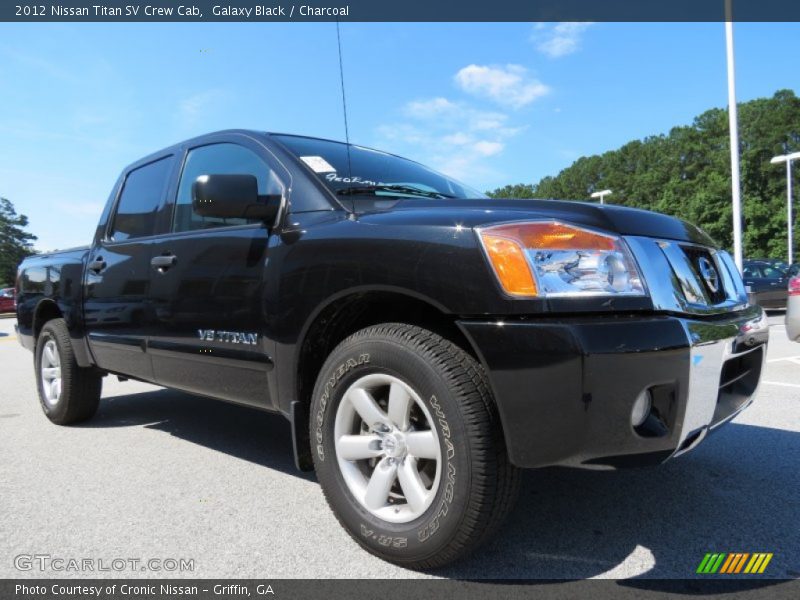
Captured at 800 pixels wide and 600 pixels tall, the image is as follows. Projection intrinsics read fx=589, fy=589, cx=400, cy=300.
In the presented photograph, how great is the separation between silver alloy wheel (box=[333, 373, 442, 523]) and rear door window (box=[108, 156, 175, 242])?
1.94 meters

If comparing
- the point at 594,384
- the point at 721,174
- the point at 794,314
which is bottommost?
the point at 794,314

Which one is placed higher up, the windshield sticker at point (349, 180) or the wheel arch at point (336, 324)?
the windshield sticker at point (349, 180)

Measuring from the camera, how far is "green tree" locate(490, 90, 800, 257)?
40816 mm

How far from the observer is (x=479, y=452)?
1806 millimetres

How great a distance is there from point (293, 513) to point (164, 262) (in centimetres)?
141

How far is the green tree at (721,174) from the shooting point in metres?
40.8

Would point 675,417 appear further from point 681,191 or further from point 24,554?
point 681,191

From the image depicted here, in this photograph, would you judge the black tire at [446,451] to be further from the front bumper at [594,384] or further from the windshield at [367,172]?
the windshield at [367,172]

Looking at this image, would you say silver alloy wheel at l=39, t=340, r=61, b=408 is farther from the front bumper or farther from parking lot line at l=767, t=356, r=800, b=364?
parking lot line at l=767, t=356, r=800, b=364

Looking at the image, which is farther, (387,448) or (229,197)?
(229,197)

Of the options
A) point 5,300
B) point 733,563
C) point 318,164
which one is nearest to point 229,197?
point 318,164

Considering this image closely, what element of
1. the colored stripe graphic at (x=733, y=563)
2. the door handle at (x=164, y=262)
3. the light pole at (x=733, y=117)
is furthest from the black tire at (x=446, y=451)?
the light pole at (x=733, y=117)

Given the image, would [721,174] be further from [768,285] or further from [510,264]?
[510,264]

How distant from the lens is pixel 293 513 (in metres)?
2.57
